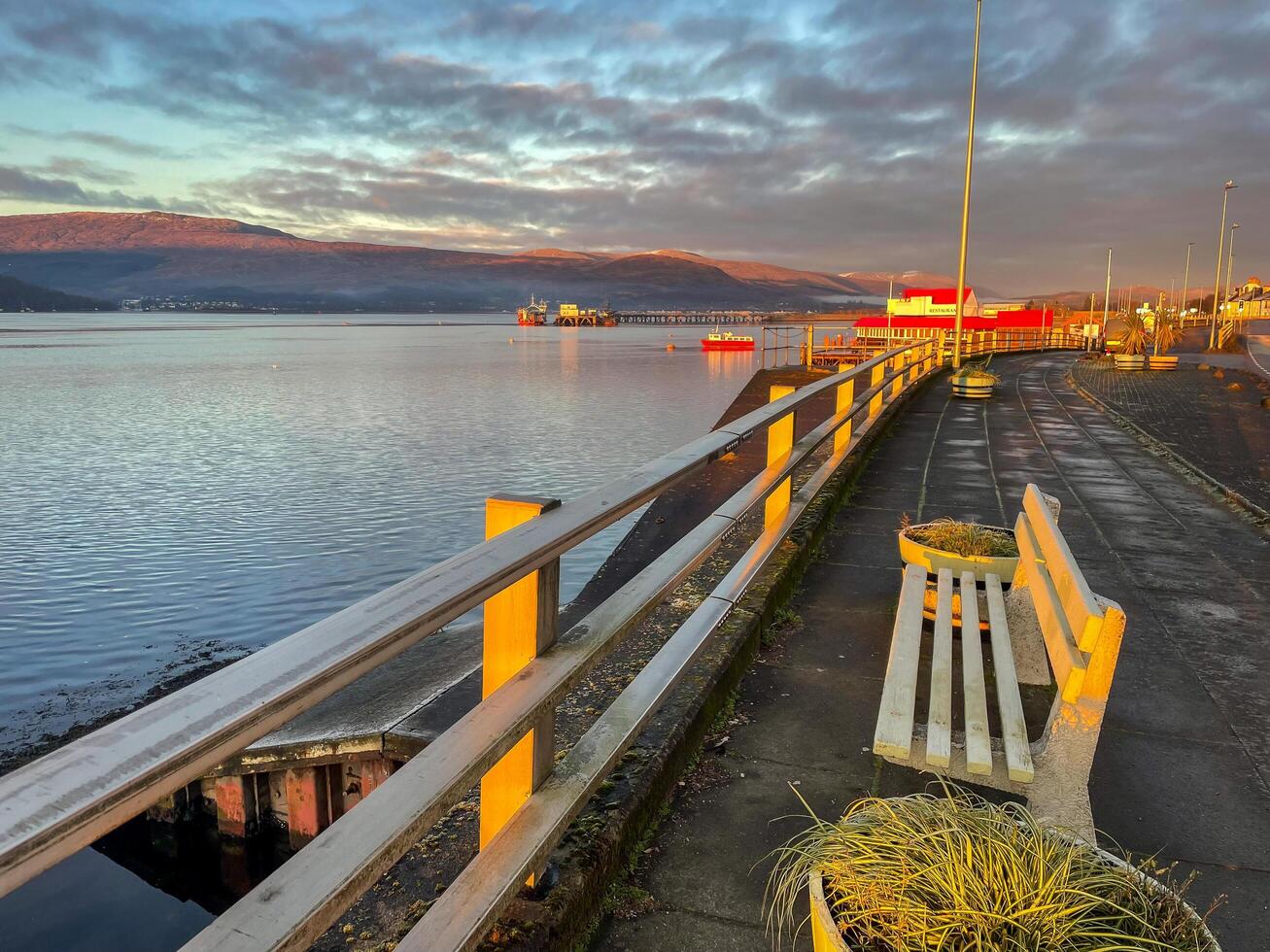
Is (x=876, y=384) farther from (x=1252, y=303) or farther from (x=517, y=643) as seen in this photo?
(x=1252, y=303)

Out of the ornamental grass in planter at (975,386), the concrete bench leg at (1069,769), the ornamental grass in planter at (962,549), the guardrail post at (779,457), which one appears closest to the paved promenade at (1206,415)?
the ornamental grass in planter at (975,386)

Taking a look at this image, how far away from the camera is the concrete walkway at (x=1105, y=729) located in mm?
2682

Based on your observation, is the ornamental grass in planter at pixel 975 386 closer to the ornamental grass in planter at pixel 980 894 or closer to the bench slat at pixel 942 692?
the bench slat at pixel 942 692

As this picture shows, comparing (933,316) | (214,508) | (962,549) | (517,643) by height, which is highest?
(933,316)

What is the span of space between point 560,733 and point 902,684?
120cm

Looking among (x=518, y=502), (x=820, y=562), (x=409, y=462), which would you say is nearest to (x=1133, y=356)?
(x=409, y=462)

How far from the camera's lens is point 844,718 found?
3.73 metres

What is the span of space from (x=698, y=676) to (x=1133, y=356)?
90.7ft

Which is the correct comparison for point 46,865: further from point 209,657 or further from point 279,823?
point 209,657

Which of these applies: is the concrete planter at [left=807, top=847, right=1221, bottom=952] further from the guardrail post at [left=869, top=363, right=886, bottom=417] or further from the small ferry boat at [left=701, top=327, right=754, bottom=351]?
the small ferry boat at [left=701, top=327, right=754, bottom=351]

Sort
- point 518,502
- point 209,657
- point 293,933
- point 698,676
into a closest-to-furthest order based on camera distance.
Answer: point 293,933, point 518,502, point 698,676, point 209,657

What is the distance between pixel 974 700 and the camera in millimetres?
2906

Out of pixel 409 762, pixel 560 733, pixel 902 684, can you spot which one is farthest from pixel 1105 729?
pixel 409 762

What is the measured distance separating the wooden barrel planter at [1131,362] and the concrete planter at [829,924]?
28.3m
